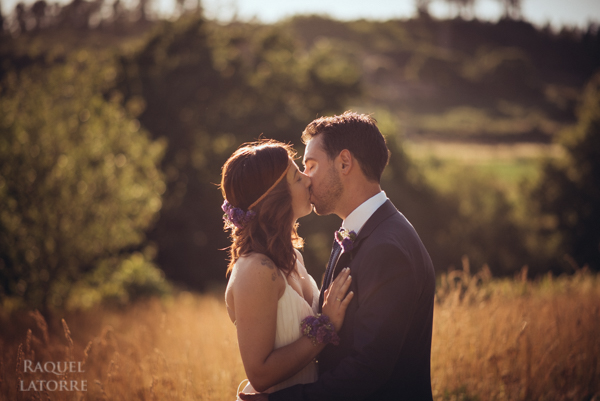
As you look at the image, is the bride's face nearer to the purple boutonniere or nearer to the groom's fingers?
the purple boutonniere

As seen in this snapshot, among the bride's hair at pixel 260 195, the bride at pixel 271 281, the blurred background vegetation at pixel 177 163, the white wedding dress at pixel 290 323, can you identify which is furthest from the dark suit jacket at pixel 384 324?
the blurred background vegetation at pixel 177 163

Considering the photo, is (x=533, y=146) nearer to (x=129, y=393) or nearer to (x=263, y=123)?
(x=263, y=123)

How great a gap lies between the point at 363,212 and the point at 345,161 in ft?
1.19

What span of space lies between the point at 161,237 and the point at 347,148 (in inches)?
851

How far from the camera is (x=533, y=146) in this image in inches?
2334

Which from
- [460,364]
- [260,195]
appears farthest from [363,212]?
[460,364]

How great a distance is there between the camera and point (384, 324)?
2393 mm

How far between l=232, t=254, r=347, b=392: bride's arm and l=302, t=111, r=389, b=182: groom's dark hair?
0.89 m

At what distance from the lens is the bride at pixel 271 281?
8.63 ft

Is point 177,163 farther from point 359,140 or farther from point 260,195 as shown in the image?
point 359,140

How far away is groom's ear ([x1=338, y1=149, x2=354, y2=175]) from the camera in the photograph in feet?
9.56

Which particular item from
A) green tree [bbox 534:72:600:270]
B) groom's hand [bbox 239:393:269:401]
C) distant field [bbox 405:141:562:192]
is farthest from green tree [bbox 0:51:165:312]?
green tree [bbox 534:72:600:270]

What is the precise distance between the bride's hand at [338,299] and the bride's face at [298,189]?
0.55 meters

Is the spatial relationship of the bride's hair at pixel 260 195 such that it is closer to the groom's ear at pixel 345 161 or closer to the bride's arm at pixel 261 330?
the bride's arm at pixel 261 330
